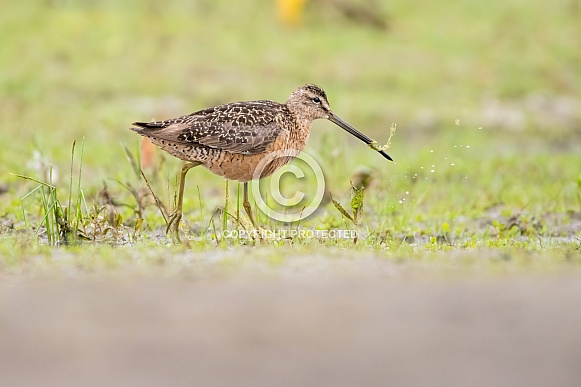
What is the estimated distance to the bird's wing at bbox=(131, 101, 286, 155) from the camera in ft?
18.8

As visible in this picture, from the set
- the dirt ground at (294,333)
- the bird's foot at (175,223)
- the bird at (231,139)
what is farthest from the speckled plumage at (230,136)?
the dirt ground at (294,333)

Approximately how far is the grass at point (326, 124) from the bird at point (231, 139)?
32 cm

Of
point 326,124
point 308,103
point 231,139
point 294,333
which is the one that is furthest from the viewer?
point 326,124

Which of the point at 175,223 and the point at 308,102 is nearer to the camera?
the point at 175,223

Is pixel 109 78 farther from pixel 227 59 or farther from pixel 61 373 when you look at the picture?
pixel 61 373

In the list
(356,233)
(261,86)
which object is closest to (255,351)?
(356,233)

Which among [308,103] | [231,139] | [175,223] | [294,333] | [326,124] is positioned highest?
[326,124]

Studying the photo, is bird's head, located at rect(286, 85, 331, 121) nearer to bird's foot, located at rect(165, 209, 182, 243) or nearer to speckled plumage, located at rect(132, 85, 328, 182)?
speckled plumage, located at rect(132, 85, 328, 182)

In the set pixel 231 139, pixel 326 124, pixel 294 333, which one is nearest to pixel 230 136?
pixel 231 139

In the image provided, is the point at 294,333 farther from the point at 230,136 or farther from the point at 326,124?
the point at 326,124

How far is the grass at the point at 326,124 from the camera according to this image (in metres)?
5.68

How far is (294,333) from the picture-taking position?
3895 mm

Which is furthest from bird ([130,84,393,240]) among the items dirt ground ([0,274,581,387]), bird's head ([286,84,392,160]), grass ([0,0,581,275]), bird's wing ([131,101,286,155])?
dirt ground ([0,274,581,387])

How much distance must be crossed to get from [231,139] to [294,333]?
6.96 feet
